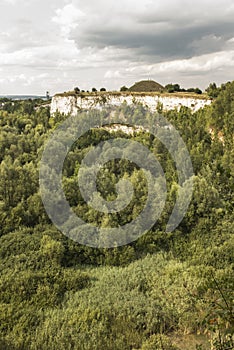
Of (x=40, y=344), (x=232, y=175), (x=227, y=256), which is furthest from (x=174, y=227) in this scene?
(x=232, y=175)

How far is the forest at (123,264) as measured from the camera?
51.2 ft

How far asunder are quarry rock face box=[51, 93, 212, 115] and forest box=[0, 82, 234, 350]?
2.29 m

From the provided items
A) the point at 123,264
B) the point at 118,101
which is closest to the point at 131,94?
the point at 118,101

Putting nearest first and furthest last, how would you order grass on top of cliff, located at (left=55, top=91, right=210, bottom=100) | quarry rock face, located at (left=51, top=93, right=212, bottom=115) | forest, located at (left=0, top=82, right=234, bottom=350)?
forest, located at (left=0, top=82, right=234, bottom=350), quarry rock face, located at (left=51, top=93, right=212, bottom=115), grass on top of cliff, located at (left=55, top=91, right=210, bottom=100)

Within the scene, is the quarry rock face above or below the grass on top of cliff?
below

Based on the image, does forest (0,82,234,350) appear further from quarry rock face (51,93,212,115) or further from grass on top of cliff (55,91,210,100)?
grass on top of cliff (55,91,210,100)

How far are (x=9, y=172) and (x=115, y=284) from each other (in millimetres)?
17125

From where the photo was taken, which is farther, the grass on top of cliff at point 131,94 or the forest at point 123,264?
the grass on top of cliff at point 131,94

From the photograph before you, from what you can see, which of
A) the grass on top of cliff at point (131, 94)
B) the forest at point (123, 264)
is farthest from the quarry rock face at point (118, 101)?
the forest at point (123, 264)

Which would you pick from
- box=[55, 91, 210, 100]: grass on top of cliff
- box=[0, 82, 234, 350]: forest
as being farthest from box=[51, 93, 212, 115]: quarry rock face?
box=[0, 82, 234, 350]: forest

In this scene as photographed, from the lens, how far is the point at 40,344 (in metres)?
15.2

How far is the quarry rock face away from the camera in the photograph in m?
41.4

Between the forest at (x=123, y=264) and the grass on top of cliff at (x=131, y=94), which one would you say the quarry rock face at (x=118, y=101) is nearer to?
the grass on top of cliff at (x=131, y=94)

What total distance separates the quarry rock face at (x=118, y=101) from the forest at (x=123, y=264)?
229 cm
